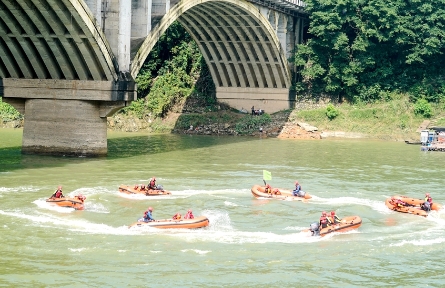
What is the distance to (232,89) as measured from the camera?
3265 inches

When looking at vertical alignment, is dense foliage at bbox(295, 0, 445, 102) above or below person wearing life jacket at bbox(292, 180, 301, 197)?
above

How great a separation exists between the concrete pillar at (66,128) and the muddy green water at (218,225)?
58.7 inches

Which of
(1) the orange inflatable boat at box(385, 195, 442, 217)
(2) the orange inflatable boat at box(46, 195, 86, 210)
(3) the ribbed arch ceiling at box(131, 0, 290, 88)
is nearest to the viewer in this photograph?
(2) the orange inflatable boat at box(46, 195, 86, 210)

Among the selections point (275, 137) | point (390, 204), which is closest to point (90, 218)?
point (390, 204)

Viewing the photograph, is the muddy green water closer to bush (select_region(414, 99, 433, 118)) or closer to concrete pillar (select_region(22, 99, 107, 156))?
concrete pillar (select_region(22, 99, 107, 156))

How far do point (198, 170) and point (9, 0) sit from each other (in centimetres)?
1527

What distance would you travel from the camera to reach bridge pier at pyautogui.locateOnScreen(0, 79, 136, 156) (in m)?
55.3

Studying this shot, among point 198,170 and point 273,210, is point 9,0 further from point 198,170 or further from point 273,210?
point 273,210

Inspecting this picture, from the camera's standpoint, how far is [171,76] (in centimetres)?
8544

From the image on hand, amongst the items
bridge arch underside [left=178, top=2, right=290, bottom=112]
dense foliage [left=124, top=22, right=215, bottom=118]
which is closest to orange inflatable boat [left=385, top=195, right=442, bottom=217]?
bridge arch underside [left=178, top=2, right=290, bottom=112]

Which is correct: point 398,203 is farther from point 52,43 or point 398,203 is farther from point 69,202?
point 52,43

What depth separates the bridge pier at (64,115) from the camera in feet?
181

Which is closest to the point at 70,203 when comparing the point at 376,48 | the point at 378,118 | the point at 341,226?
the point at 341,226

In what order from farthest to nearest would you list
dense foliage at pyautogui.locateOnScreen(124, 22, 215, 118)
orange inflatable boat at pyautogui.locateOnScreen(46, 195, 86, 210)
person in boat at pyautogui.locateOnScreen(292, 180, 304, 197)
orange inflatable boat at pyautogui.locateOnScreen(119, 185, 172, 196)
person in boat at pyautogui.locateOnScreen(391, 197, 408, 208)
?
dense foliage at pyautogui.locateOnScreen(124, 22, 215, 118) < person in boat at pyautogui.locateOnScreen(292, 180, 304, 197) < orange inflatable boat at pyautogui.locateOnScreen(119, 185, 172, 196) < person in boat at pyautogui.locateOnScreen(391, 197, 408, 208) < orange inflatable boat at pyautogui.locateOnScreen(46, 195, 86, 210)
